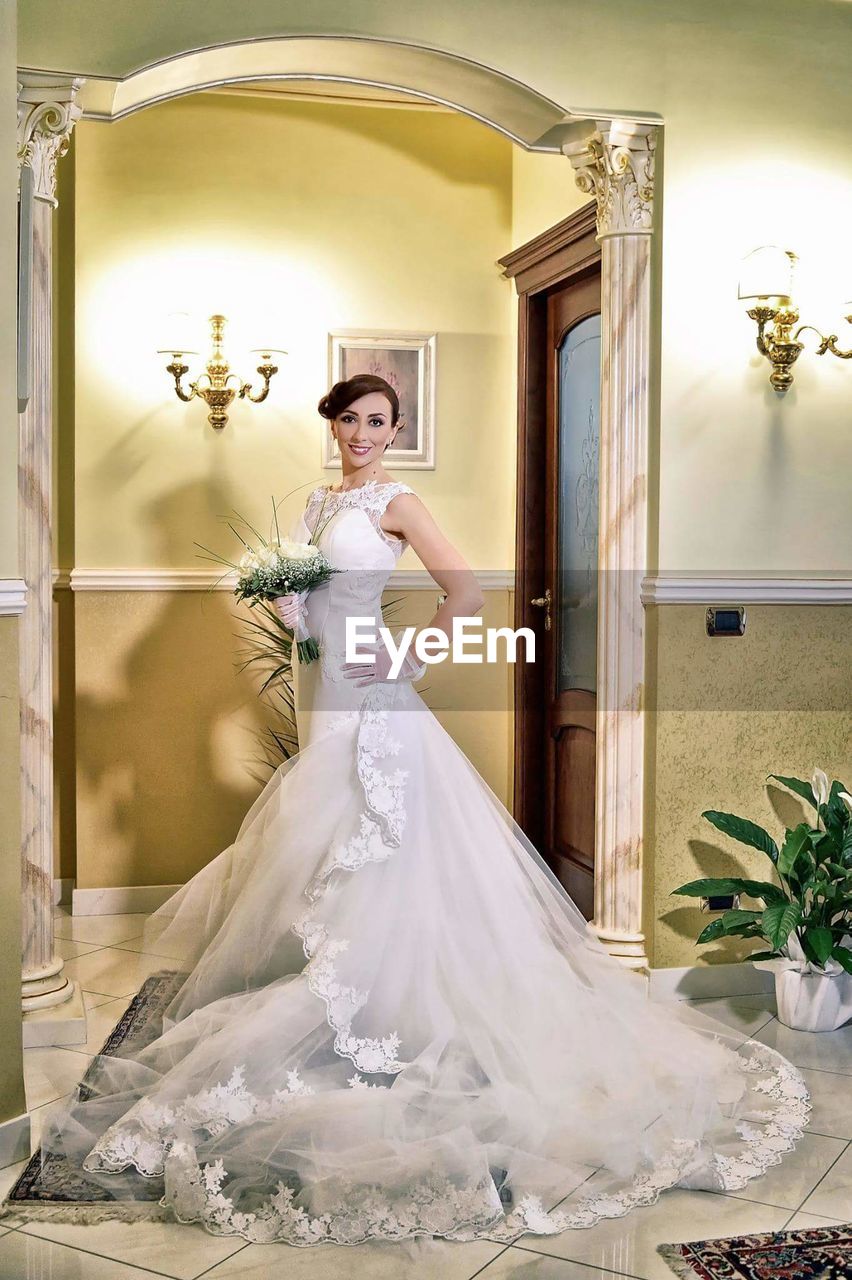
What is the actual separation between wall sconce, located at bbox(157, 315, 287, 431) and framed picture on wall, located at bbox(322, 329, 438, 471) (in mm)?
307

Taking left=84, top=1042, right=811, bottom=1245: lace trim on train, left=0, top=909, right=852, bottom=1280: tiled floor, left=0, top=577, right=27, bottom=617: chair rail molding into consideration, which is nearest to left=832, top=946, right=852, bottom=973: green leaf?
left=0, top=909, right=852, bottom=1280: tiled floor

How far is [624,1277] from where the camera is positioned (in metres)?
2.35

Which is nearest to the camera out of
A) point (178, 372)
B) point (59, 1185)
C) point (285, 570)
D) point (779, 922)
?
point (59, 1185)

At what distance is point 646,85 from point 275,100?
1738 mm

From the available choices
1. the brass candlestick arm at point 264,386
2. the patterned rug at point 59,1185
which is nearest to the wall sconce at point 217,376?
the brass candlestick arm at point 264,386

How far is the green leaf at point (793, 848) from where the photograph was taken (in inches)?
148

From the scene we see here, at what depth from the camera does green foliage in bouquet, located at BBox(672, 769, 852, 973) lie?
A: 11.9 feet

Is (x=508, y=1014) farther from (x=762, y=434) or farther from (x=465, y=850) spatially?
(x=762, y=434)

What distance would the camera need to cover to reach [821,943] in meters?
3.59

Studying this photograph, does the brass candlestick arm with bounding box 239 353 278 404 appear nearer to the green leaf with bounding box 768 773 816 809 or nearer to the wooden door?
the wooden door

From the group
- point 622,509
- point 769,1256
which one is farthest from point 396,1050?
point 622,509

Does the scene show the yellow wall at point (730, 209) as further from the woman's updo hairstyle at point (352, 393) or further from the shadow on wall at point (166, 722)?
the shadow on wall at point (166, 722)

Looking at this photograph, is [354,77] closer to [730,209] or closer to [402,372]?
[730,209]

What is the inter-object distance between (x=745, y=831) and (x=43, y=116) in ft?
9.41
